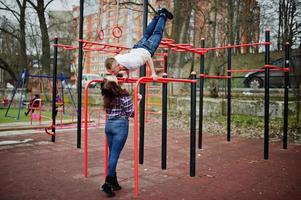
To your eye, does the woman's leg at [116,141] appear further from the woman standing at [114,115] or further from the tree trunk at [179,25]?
the tree trunk at [179,25]

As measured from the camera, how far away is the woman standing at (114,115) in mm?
3369

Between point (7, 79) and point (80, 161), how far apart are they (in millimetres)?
36242

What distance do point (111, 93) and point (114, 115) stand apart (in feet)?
0.83

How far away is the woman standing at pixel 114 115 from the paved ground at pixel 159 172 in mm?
393

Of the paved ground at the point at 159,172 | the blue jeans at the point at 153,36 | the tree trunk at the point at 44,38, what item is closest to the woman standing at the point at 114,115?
the paved ground at the point at 159,172

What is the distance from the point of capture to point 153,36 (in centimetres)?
424

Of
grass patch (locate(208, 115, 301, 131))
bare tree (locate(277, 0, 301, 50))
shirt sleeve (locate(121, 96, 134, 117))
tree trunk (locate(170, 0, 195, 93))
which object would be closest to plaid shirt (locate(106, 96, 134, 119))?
shirt sleeve (locate(121, 96, 134, 117))

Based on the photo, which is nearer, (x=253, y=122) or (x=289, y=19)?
(x=253, y=122)

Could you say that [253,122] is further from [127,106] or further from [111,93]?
[111,93]

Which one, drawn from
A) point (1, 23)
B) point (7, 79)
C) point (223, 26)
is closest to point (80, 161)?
point (223, 26)

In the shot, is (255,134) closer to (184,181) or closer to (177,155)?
(177,155)

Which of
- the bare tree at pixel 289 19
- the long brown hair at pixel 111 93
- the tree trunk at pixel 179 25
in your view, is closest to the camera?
→ the long brown hair at pixel 111 93

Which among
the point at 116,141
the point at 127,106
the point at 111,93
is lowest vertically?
the point at 116,141

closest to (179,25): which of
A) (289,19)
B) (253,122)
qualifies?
(289,19)
